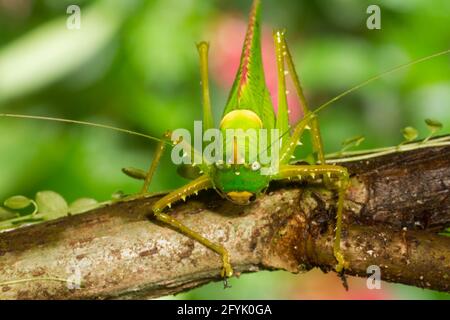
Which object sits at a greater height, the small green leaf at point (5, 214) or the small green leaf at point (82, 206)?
the small green leaf at point (82, 206)

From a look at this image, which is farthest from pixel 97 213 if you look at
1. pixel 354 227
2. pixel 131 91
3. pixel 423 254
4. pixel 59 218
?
pixel 131 91

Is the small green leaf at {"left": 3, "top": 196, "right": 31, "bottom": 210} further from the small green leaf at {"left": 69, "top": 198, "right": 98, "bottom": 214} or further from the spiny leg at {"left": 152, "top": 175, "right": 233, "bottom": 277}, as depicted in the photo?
the spiny leg at {"left": 152, "top": 175, "right": 233, "bottom": 277}

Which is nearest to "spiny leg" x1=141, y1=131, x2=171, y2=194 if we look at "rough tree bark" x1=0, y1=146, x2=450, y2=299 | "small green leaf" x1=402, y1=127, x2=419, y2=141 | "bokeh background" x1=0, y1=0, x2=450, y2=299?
"rough tree bark" x1=0, y1=146, x2=450, y2=299

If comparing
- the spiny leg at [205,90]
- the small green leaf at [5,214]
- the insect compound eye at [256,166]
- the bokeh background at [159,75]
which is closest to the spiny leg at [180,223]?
the insect compound eye at [256,166]

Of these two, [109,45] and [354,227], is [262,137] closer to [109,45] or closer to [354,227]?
[354,227]

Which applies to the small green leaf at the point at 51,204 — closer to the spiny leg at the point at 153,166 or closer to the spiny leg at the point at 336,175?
the spiny leg at the point at 153,166

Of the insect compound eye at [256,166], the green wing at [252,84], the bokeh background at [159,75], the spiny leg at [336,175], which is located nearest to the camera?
the spiny leg at [336,175]
